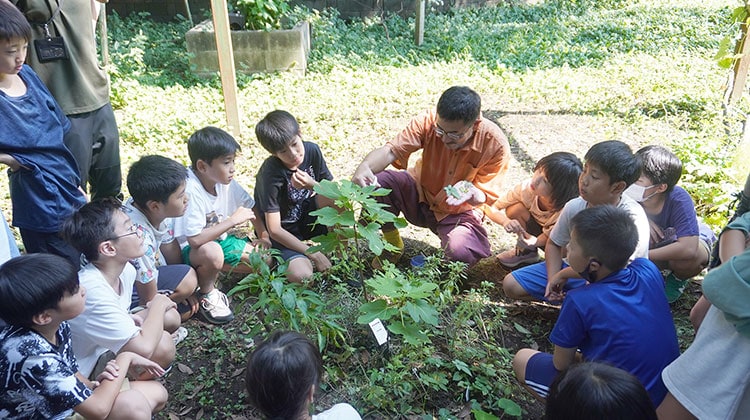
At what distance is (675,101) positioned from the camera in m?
5.88

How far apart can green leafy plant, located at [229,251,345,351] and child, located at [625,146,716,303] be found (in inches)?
73.3

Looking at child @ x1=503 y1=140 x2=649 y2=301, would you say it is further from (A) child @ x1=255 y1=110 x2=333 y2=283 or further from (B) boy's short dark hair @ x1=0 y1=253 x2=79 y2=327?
(B) boy's short dark hair @ x1=0 y1=253 x2=79 y2=327

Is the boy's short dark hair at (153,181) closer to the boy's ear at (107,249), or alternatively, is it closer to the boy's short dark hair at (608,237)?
the boy's ear at (107,249)

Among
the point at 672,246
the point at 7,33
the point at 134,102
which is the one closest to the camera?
the point at 7,33

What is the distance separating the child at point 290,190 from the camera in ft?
10.5

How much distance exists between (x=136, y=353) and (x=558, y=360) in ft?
5.81

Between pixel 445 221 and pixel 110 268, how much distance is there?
2.08 meters

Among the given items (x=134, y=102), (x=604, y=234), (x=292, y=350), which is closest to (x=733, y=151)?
(x=604, y=234)

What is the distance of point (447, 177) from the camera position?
11.9 ft

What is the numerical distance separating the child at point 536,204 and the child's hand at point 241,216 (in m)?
1.59

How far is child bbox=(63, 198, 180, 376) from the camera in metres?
2.20

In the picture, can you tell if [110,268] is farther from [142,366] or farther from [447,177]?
[447,177]

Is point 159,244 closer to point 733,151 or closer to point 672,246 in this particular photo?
point 672,246

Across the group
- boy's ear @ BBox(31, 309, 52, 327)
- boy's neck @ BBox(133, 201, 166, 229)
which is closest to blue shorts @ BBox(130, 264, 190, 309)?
boy's neck @ BBox(133, 201, 166, 229)
